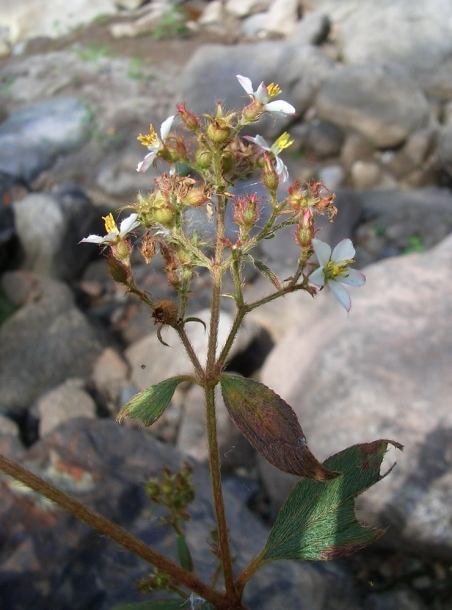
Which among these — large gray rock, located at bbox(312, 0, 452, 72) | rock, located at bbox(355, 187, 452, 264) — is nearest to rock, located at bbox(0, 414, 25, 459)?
rock, located at bbox(355, 187, 452, 264)

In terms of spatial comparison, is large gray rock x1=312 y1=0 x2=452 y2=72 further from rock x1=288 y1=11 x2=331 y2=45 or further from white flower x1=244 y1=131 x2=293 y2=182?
white flower x1=244 y1=131 x2=293 y2=182

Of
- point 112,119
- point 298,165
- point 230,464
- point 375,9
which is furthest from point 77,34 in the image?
point 230,464

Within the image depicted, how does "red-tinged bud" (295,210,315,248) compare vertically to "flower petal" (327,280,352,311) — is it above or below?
above

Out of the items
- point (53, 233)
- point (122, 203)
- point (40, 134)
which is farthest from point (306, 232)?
point (40, 134)

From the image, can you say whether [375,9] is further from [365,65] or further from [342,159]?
[342,159]

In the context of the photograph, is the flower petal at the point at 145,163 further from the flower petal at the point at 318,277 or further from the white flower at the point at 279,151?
the flower petal at the point at 318,277
